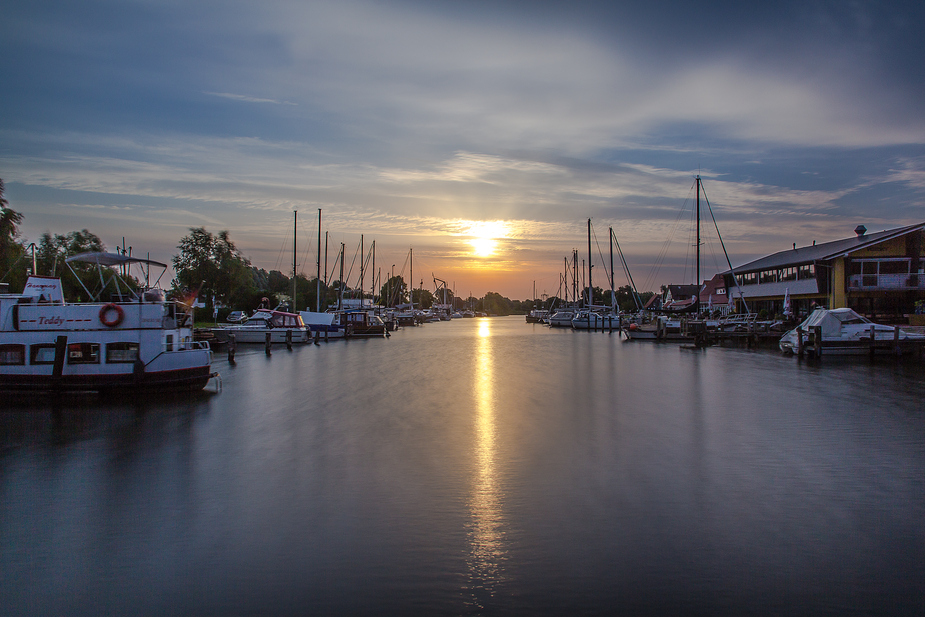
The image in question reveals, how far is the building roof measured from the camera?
44.2 meters

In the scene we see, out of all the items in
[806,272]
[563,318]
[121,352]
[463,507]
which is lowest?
Answer: [463,507]

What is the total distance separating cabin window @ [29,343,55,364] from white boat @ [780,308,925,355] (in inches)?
1448

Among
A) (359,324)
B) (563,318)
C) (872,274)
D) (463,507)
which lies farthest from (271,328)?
(563,318)

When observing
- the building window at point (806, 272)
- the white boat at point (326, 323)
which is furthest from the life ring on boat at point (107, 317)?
the building window at point (806, 272)

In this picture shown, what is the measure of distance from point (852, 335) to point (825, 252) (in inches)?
654

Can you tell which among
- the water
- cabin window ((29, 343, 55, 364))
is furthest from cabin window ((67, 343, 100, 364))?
the water

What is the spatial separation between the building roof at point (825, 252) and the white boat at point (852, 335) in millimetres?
11187

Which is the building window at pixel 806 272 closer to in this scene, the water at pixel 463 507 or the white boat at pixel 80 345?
the water at pixel 463 507

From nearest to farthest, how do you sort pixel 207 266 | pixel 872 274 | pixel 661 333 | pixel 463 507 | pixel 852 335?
pixel 463 507, pixel 852 335, pixel 872 274, pixel 661 333, pixel 207 266

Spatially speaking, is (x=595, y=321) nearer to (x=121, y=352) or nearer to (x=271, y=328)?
(x=271, y=328)

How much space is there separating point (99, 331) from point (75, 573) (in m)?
14.2

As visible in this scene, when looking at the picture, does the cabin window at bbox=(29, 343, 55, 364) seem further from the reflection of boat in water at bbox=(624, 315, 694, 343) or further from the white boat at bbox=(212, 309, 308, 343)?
the reflection of boat in water at bbox=(624, 315, 694, 343)

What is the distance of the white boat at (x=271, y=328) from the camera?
4816cm

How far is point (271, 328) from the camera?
48656mm
